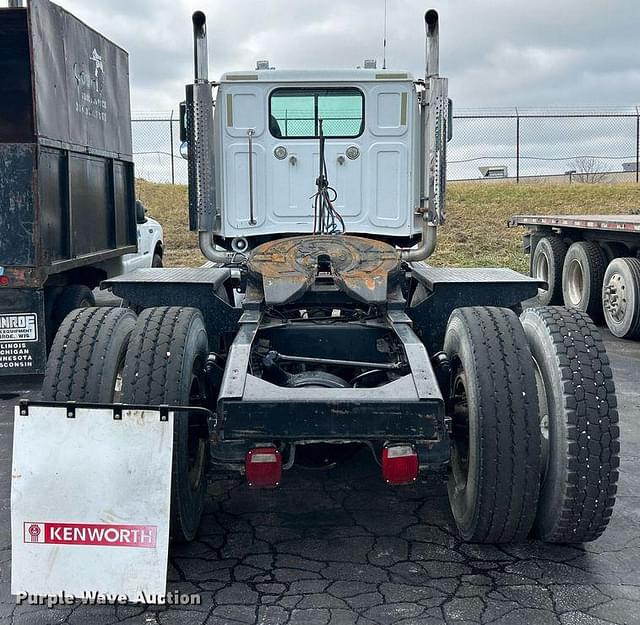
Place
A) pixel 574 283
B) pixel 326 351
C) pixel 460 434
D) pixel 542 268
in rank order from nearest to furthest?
pixel 460 434 < pixel 326 351 < pixel 574 283 < pixel 542 268

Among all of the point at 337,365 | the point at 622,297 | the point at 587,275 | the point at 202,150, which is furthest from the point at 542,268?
the point at 337,365

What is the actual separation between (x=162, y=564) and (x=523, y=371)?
5.84 ft

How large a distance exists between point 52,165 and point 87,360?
3.89 metres

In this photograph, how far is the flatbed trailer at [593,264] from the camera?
10.2 m

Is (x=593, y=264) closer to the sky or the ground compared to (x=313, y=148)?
closer to the ground

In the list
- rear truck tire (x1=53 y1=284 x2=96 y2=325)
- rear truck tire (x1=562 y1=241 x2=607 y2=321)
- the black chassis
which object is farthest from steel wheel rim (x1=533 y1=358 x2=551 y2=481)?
rear truck tire (x1=562 y1=241 x2=607 y2=321)

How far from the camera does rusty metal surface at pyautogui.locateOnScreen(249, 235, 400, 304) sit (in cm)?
488

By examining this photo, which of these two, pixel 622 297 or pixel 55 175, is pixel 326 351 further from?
pixel 622 297

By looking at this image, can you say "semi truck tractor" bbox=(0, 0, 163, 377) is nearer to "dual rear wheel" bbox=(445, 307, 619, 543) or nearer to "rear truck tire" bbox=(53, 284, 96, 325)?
"rear truck tire" bbox=(53, 284, 96, 325)

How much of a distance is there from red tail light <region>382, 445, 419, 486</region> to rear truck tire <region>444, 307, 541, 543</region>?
34 cm

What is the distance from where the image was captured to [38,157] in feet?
22.7

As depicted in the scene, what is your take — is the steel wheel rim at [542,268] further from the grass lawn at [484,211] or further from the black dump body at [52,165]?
the black dump body at [52,165]

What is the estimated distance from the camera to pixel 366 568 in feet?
12.9

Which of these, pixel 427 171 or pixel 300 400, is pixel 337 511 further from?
pixel 427 171
